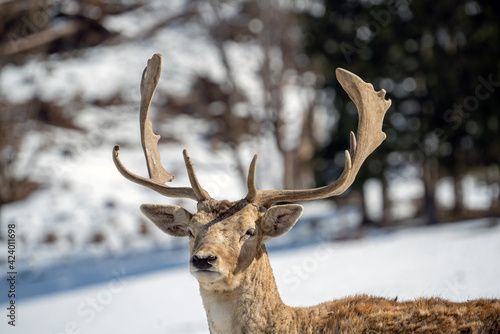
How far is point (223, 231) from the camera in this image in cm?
396

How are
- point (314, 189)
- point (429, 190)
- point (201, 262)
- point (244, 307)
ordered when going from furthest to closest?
point (429, 190), point (314, 189), point (244, 307), point (201, 262)

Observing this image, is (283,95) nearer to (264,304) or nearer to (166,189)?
(166,189)

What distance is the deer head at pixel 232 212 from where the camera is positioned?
3.81 meters

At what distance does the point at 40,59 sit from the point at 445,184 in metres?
15.2

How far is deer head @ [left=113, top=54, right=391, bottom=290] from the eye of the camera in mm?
3811

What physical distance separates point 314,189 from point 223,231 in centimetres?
92

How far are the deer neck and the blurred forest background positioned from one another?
35.4 feet

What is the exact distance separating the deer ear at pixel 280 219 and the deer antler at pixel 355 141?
6.5 inches

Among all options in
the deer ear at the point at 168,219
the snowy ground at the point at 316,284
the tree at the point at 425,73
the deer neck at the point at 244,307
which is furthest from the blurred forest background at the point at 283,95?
the deer neck at the point at 244,307

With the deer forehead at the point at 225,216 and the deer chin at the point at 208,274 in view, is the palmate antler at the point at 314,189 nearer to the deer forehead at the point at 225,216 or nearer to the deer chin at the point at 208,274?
the deer forehead at the point at 225,216

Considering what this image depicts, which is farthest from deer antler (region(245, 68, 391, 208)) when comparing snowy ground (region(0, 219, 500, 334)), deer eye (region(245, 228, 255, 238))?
snowy ground (region(0, 219, 500, 334))

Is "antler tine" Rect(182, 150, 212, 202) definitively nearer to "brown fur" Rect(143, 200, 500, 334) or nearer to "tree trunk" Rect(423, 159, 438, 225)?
"brown fur" Rect(143, 200, 500, 334)

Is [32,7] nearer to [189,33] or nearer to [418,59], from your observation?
[189,33]

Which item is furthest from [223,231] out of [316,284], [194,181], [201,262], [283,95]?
[283,95]
